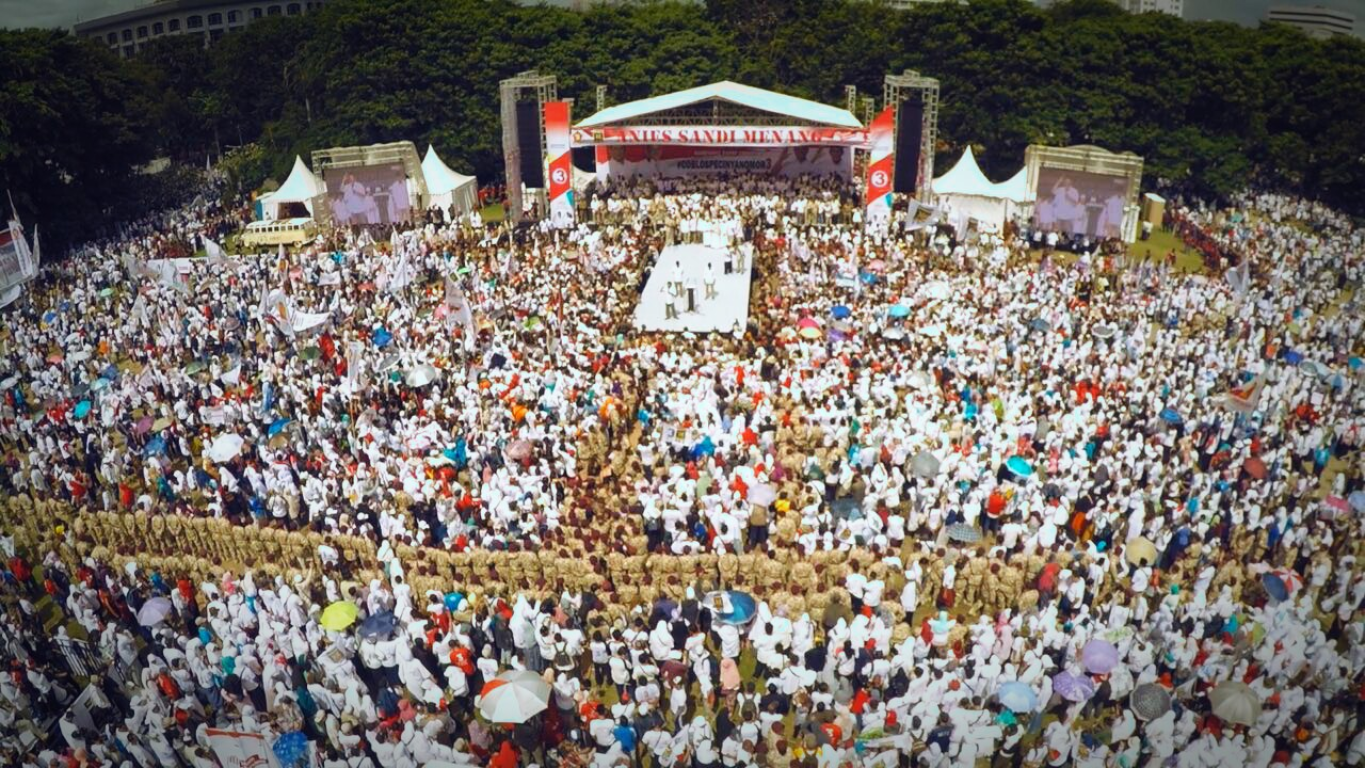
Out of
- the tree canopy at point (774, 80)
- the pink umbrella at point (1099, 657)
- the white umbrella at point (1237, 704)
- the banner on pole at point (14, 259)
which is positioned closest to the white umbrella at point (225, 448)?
the pink umbrella at point (1099, 657)

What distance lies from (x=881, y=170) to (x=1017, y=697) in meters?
20.8

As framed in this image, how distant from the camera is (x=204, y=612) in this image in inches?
437

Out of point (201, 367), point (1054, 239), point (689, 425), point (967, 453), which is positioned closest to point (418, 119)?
point (201, 367)

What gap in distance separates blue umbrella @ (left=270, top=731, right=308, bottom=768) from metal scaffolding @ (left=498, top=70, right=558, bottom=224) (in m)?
22.6

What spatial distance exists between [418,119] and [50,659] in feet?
96.9

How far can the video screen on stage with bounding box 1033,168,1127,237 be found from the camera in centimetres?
2552

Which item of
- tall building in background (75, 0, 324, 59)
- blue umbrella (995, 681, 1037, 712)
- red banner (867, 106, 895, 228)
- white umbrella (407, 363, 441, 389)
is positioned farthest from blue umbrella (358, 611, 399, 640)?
tall building in background (75, 0, 324, 59)

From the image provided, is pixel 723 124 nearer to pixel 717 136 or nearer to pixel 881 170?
pixel 717 136

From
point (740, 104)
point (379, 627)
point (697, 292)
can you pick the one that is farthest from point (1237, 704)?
point (740, 104)

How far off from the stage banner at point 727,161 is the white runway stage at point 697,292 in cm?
661

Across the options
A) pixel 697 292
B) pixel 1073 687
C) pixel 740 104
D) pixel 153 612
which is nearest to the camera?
pixel 1073 687

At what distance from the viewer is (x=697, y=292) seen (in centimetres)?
2178

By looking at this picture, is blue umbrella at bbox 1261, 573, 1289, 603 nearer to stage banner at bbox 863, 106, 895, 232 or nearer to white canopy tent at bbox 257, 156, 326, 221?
stage banner at bbox 863, 106, 895, 232

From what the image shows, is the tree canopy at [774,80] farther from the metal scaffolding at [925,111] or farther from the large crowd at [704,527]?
the large crowd at [704,527]
